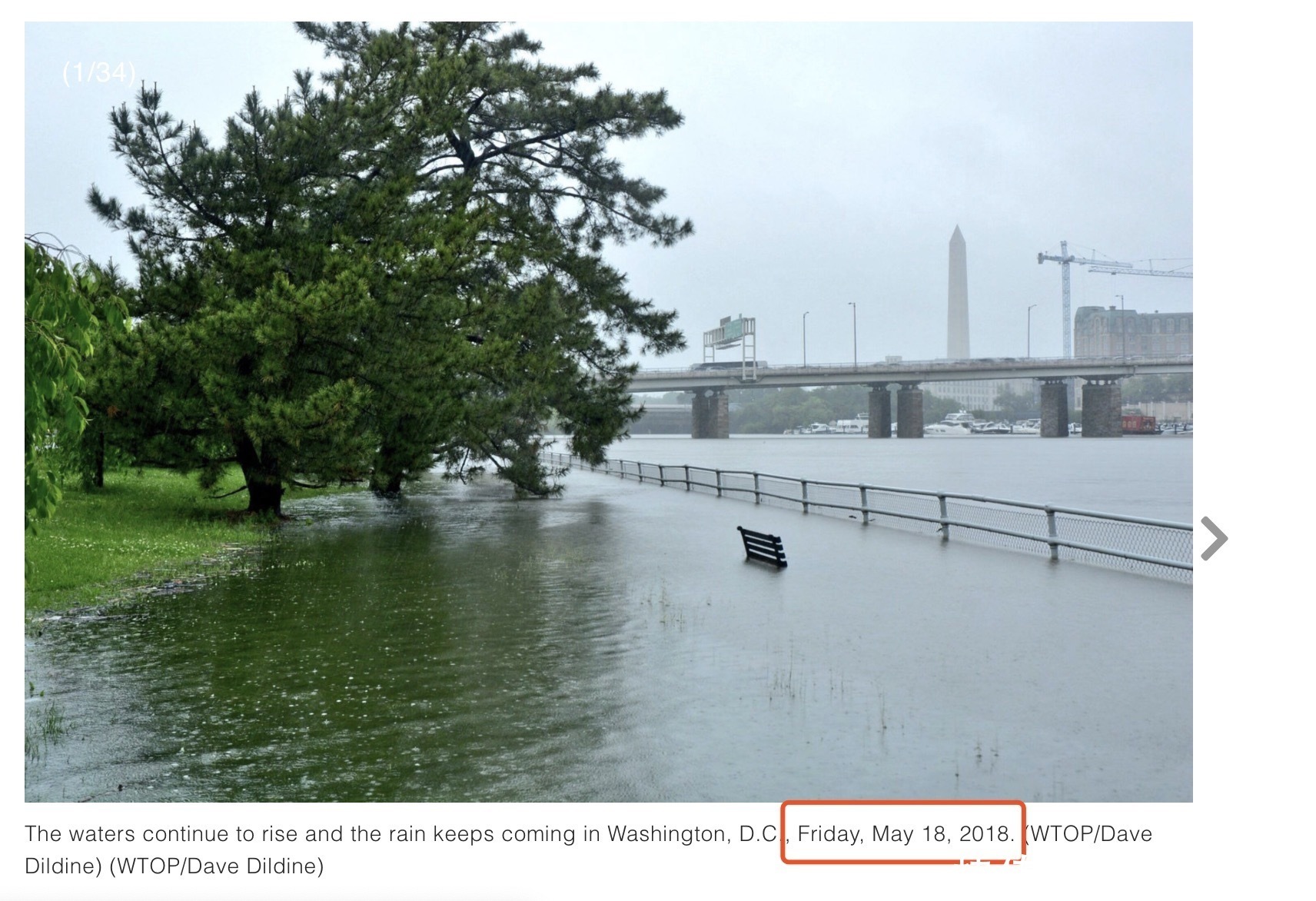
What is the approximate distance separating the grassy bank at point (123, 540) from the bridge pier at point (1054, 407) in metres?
59.8

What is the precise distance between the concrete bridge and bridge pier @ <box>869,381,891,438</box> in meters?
0.08

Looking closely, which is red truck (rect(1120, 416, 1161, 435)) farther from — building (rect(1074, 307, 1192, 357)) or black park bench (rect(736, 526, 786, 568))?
black park bench (rect(736, 526, 786, 568))

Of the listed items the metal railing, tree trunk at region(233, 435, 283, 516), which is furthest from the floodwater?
tree trunk at region(233, 435, 283, 516)

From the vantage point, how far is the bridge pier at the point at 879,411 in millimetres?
93625

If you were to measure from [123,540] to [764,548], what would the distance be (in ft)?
34.3

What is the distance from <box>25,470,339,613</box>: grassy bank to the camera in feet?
46.3

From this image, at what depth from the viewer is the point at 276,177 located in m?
22.5

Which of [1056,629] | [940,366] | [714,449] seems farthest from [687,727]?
[714,449]
